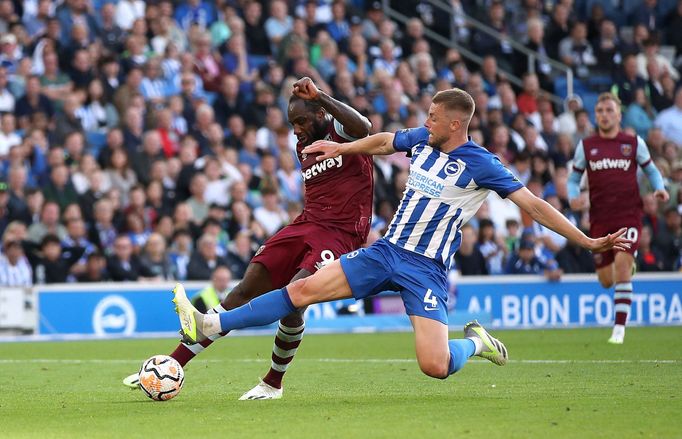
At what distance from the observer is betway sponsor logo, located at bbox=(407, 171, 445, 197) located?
8.99 m

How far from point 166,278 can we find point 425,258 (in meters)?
10.6

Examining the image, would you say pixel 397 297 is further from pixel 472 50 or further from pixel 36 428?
pixel 36 428

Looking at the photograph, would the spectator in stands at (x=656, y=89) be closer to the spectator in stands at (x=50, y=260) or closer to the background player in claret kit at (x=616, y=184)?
the background player in claret kit at (x=616, y=184)

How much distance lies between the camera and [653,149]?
80.1 feet

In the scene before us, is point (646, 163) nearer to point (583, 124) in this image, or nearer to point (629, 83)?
point (583, 124)

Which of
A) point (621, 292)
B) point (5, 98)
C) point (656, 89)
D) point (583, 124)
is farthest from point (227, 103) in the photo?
point (656, 89)

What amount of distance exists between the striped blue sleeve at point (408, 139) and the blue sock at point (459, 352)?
1426 millimetres

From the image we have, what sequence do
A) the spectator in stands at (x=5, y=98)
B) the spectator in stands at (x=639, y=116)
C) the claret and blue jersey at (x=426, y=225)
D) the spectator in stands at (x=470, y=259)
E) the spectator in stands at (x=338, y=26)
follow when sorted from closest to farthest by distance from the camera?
1. the claret and blue jersey at (x=426, y=225)
2. the spectator in stands at (x=5, y=98)
3. the spectator in stands at (x=470, y=259)
4. the spectator in stands at (x=338, y=26)
5. the spectator in stands at (x=639, y=116)

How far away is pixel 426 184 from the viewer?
29.7 feet

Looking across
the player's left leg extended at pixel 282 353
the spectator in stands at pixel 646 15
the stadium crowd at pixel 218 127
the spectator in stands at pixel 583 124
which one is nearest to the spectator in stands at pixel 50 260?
the stadium crowd at pixel 218 127

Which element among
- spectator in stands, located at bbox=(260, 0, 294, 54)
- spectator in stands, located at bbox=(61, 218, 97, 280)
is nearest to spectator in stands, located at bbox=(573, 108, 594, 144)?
spectator in stands, located at bbox=(260, 0, 294, 54)

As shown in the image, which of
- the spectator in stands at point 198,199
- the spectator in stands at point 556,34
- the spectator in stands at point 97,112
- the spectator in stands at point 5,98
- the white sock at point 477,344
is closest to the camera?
the white sock at point 477,344

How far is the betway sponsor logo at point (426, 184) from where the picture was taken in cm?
899

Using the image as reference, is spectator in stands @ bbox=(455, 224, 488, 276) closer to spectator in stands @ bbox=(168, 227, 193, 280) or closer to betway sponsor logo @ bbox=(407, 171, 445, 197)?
spectator in stands @ bbox=(168, 227, 193, 280)
